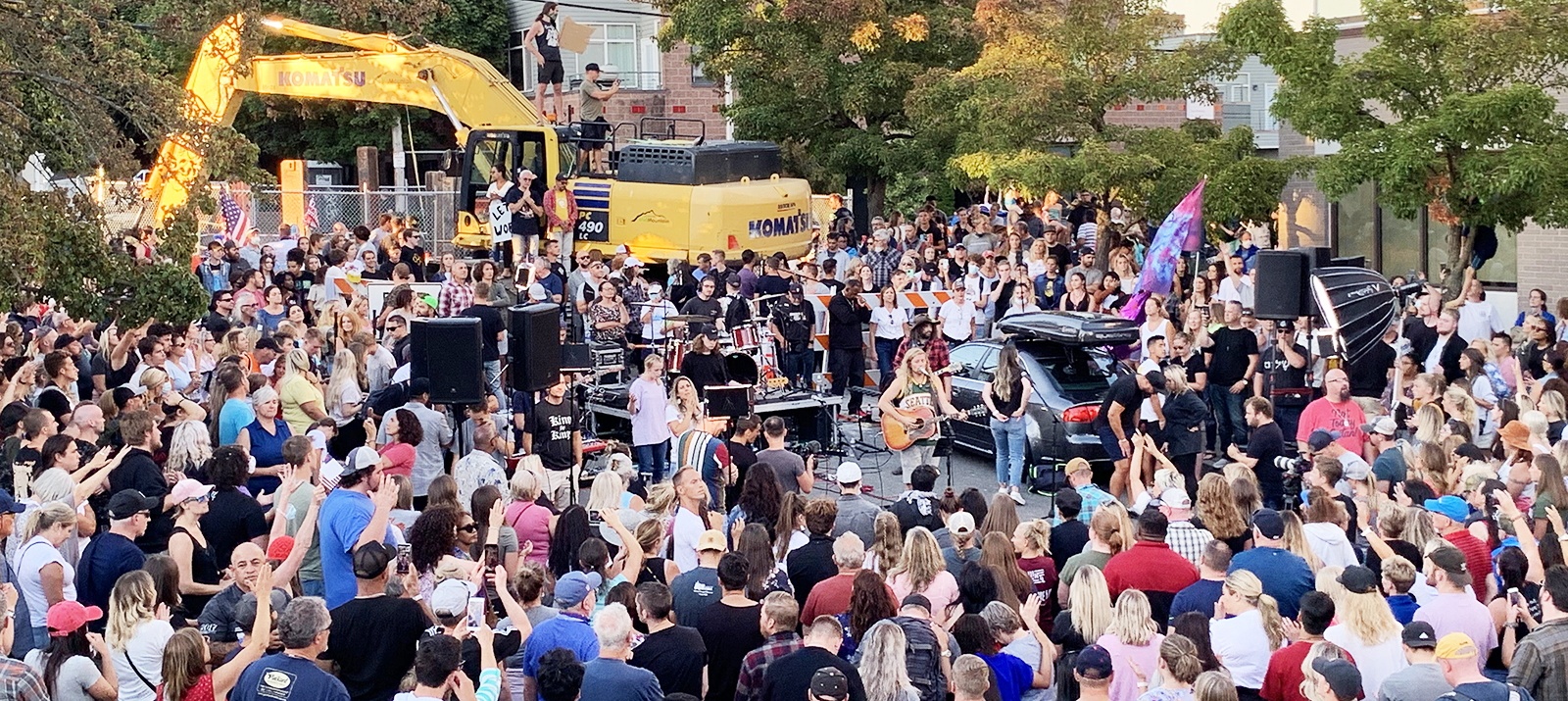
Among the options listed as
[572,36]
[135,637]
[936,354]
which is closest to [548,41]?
[572,36]

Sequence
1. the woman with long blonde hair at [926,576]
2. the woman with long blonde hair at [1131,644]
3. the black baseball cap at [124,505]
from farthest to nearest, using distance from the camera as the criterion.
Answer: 1. the black baseball cap at [124,505]
2. the woman with long blonde hair at [926,576]
3. the woman with long blonde hair at [1131,644]

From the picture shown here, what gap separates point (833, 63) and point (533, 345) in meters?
15.8

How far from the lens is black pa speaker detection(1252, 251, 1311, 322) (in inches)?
651

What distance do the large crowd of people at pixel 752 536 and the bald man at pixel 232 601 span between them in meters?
0.02

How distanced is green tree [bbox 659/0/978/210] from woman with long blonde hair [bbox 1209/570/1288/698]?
2052cm

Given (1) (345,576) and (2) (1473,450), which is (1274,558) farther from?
(1) (345,576)

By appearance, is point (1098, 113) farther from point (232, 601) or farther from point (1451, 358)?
point (232, 601)

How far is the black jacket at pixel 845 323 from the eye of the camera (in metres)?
20.3

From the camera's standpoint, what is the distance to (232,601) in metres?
8.67

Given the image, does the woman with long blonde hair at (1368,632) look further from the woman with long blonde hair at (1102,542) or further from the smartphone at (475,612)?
the smartphone at (475,612)

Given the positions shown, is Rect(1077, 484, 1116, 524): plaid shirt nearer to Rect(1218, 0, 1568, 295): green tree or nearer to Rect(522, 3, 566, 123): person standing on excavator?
Rect(1218, 0, 1568, 295): green tree

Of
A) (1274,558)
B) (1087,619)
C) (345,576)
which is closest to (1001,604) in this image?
(1087,619)

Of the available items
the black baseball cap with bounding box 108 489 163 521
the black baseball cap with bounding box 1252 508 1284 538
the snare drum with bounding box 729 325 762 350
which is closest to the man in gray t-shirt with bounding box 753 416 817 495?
the black baseball cap with bounding box 1252 508 1284 538

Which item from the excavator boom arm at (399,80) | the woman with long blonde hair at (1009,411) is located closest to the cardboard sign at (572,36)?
the excavator boom arm at (399,80)
